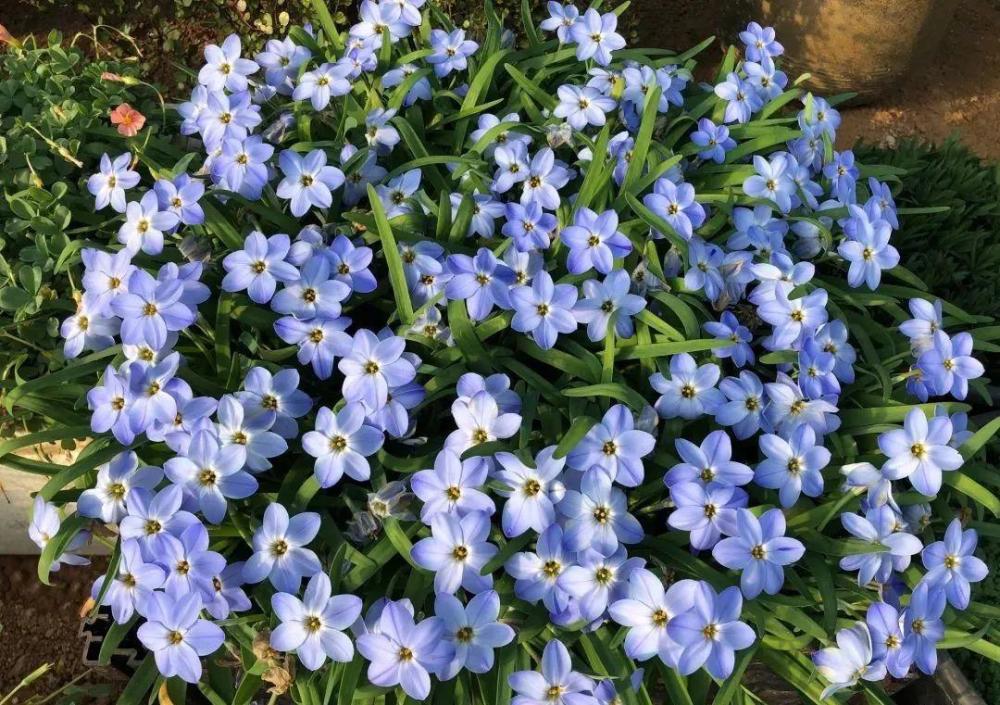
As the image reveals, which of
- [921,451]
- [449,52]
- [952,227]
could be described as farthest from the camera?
[952,227]

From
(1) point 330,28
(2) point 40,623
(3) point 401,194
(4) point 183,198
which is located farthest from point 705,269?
(2) point 40,623

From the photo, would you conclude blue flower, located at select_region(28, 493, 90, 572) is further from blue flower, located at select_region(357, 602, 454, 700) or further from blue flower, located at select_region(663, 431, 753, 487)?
blue flower, located at select_region(663, 431, 753, 487)

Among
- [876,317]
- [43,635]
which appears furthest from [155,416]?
[876,317]

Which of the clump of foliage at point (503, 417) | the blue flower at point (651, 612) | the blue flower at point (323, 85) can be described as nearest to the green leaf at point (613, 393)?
the clump of foliage at point (503, 417)

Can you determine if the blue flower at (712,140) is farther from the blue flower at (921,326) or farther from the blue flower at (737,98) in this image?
the blue flower at (921,326)

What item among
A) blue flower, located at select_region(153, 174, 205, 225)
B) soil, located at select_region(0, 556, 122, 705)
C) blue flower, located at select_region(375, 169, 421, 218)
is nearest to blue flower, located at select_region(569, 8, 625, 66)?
blue flower, located at select_region(375, 169, 421, 218)

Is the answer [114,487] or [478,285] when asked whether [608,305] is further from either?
[114,487]

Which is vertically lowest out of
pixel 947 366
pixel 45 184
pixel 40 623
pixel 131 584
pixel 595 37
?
pixel 40 623
